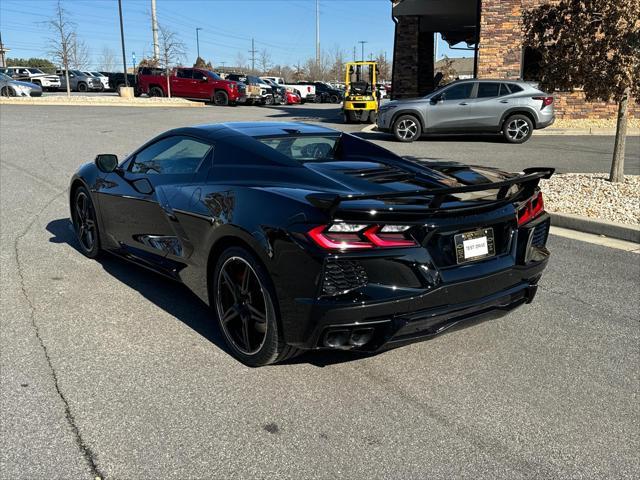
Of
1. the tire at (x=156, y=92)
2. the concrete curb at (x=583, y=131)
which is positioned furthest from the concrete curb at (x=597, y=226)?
the tire at (x=156, y=92)

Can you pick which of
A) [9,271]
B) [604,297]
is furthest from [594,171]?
[9,271]

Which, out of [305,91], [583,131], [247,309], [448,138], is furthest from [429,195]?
[305,91]

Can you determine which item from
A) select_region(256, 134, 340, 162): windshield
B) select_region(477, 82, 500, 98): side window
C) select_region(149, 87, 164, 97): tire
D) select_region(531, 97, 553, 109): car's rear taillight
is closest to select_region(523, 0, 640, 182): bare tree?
select_region(256, 134, 340, 162): windshield

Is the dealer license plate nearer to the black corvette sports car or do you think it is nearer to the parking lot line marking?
the black corvette sports car

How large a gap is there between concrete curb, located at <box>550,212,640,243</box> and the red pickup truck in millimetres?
26033

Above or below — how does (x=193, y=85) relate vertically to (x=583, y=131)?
above

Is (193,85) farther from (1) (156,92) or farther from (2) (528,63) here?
(2) (528,63)

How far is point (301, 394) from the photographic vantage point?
3240mm

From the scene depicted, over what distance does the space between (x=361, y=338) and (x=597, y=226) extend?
4884 mm

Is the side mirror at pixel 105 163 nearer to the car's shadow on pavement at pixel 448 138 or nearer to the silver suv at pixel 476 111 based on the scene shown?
the silver suv at pixel 476 111

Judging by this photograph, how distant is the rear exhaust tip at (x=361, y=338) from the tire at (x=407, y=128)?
1358 centimetres

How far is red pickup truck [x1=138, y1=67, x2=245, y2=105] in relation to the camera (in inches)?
1224

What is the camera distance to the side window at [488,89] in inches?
620

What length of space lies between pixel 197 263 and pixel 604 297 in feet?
10.9
